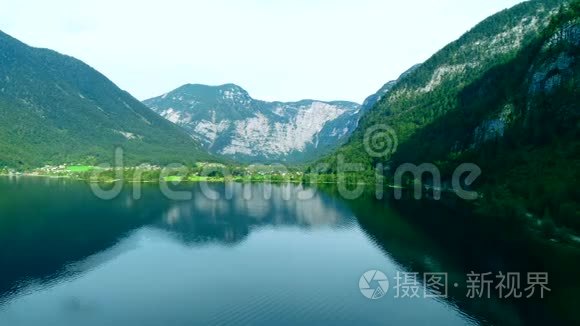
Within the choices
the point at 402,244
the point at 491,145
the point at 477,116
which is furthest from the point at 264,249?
the point at 477,116

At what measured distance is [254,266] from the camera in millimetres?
65500

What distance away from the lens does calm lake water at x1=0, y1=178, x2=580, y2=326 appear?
148 feet

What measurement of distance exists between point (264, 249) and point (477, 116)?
11600 centimetres

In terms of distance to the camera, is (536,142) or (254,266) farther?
(536,142)

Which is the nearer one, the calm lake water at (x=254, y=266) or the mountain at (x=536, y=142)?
the calm lake water at (x=254, y=266)

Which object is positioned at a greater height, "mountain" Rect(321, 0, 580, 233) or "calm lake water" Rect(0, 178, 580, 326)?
"mountain" Rect(321, 0, 580, 233)

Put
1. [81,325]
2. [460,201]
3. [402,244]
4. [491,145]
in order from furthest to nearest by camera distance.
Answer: [491,145]
[460,201]
[402,244]
[81,325]

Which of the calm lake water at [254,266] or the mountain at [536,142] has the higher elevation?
the mountain at [536,142]

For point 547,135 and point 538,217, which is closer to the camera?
point 538,217

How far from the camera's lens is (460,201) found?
393 feet

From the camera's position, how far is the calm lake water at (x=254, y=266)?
45.0 meters

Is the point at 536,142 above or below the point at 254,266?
above

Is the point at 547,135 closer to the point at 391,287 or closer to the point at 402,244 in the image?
the point at 402,244

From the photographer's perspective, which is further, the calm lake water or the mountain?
the mountain
